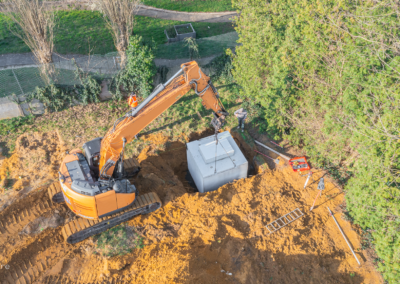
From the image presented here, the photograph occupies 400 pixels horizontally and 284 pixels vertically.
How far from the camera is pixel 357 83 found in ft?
38.9

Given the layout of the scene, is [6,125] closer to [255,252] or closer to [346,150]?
[255,252]

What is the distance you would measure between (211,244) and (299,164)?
6.23 meters

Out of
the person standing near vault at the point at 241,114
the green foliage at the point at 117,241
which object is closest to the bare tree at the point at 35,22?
the person standing near vault at the point at 241,114

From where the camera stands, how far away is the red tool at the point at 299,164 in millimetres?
15469

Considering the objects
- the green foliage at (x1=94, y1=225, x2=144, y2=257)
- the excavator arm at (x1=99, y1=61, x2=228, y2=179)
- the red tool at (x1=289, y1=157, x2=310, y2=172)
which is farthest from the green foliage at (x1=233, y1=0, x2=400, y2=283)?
the green foliage at (x1=94, y1=225, x2=144, y2=257)

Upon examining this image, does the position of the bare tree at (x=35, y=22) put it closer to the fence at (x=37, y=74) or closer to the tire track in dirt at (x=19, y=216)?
the fence at (x=37, y=74)

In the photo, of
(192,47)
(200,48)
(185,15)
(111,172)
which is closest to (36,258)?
(111,172)

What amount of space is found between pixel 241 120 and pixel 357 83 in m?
6.66

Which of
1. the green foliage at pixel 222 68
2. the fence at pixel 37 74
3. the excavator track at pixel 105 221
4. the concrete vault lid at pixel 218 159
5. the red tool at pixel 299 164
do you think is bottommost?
the red tool at pixel 299 164

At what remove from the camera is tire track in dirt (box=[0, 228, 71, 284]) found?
39.0 ft

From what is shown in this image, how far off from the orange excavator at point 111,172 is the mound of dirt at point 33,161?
2331 millimetres

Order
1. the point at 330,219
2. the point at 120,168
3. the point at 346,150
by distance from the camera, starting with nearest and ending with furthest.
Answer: the point at 120,168, the point at 330,219, the point at 346,150

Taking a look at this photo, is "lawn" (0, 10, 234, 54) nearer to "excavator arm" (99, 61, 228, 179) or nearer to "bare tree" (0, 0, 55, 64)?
"bare tree" (0, 0, 55, 64)

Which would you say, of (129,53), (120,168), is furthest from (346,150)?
(129,53)
